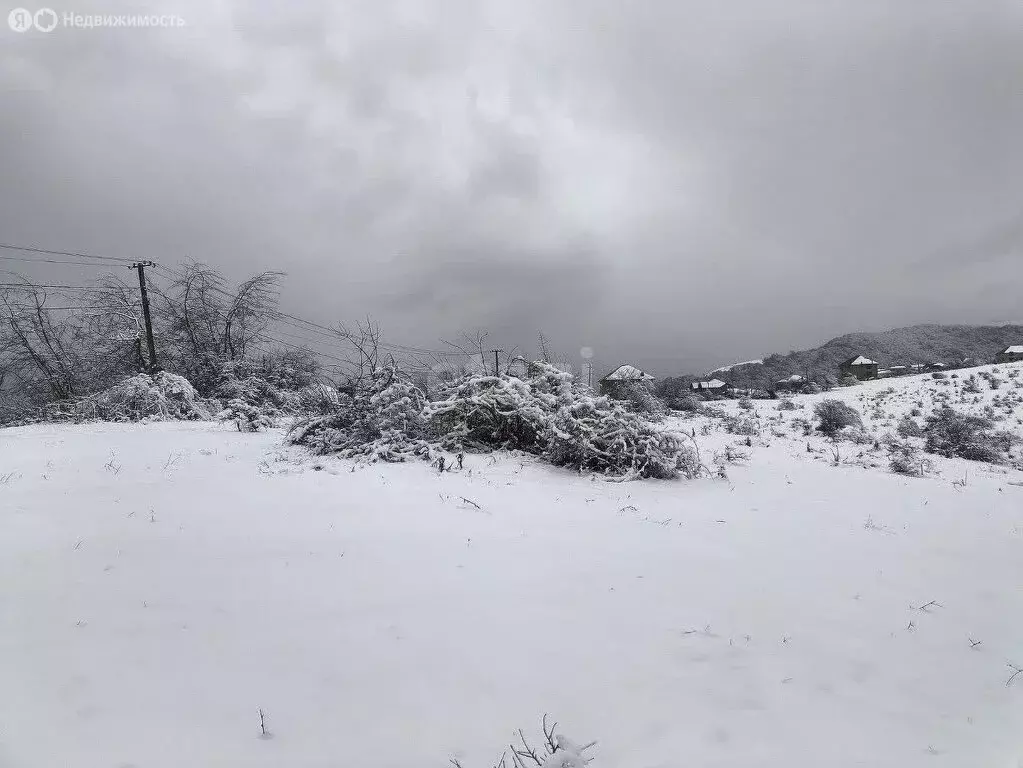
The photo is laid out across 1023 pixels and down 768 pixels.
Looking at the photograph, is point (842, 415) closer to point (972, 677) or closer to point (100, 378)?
point (972, 677)

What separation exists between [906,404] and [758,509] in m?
19.0

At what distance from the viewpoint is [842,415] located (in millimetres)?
15562

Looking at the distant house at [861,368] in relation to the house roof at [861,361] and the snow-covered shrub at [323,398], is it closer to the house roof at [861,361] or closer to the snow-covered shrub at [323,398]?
the house roof at [861,361]

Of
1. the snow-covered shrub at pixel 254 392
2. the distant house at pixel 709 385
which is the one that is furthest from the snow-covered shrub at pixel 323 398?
the distant house at pixel 709 385

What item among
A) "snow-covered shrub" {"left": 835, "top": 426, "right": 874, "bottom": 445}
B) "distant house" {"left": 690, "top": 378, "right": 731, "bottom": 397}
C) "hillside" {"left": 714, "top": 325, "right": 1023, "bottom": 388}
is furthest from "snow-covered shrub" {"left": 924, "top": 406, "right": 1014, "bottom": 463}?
"hillside" {"left": 714, "top": 325, "right": 1023, "bottom": 388}

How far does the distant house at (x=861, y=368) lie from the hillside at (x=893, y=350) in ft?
6.45

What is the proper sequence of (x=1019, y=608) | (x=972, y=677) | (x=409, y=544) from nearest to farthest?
1. (x=972, y=677)
2. (x=1019, y=608)
3. (x=409, y=544)

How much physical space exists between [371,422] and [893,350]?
8381 centimetres

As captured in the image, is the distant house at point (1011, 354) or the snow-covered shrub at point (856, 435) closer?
the snow-covered shrub at point (856, 435)

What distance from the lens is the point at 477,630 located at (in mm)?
2848

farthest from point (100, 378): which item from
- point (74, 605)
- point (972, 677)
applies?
point (972, 677)

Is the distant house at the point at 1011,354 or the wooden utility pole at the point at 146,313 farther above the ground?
the wooden utility pole at the point at 146,313

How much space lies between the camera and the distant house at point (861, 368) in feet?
158

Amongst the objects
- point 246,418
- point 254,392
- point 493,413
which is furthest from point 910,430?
point 254,392
